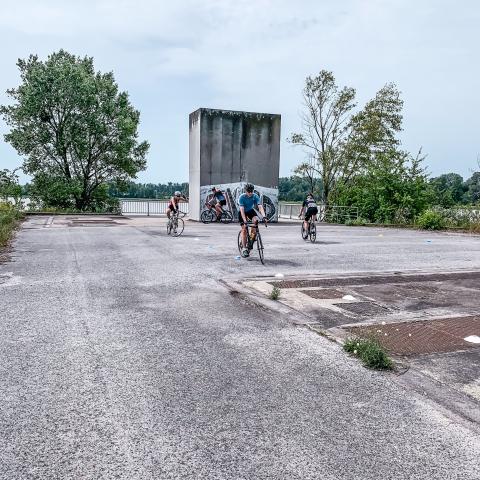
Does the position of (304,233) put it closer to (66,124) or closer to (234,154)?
(234,154)

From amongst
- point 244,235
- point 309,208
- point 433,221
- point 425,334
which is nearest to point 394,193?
point 433,221

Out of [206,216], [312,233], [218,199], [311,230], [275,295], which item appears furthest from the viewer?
[206,216]

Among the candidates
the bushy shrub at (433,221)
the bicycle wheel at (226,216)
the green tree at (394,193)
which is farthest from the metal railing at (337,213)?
the bicycle wheel at (226,216)

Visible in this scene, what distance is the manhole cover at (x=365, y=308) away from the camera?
670 cm

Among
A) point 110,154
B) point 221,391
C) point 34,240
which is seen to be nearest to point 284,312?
point 221,391

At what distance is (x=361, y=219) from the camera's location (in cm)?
3156

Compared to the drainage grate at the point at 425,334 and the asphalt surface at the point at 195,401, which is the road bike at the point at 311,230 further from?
the drainage grate at the point at 425,334

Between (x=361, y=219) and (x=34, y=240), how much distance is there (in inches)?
838

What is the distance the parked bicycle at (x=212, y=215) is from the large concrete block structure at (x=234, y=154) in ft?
1.24

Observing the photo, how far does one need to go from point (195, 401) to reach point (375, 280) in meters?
6.24

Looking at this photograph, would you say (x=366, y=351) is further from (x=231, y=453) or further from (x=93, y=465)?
(x=93, y=465)

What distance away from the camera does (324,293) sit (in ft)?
26.2

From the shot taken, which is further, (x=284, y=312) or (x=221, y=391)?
(x=284, y=312)

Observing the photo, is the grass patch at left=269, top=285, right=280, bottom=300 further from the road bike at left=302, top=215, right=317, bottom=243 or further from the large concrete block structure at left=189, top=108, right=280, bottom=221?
the large concrete block structure at left=189, top=108, right=280, bottom=221
